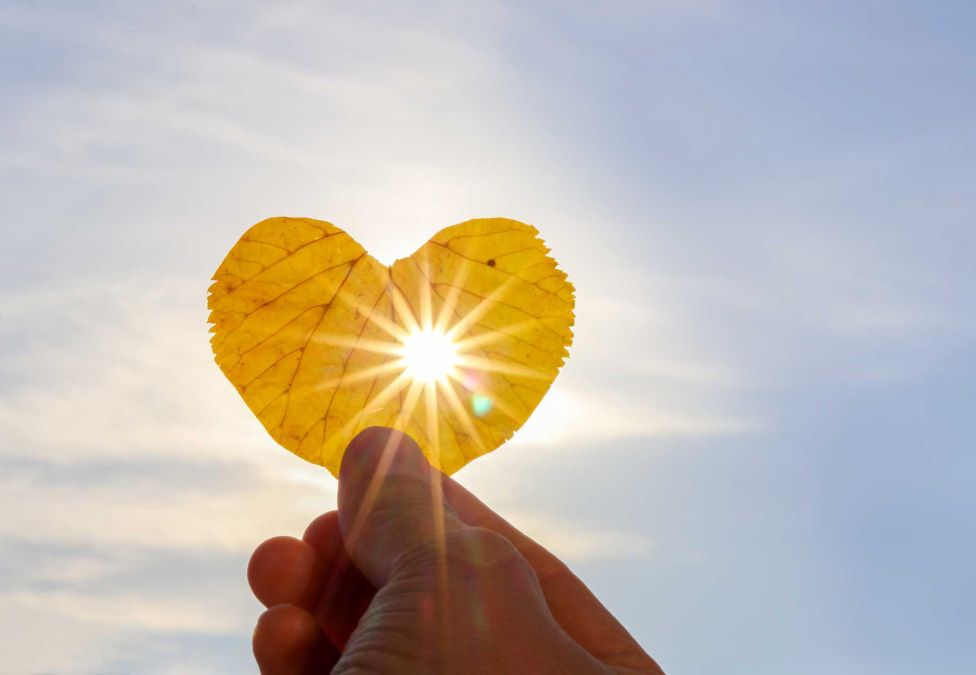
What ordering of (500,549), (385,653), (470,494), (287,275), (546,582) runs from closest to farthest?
(385,653) → (500,549) → (287,275) → (546,582) → (470,494)

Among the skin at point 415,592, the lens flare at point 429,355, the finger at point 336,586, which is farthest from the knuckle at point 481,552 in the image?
the finger at point 336,586

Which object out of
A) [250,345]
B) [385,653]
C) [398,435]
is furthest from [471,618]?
[250,345]

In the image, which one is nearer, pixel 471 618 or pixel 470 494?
pixel 471 618

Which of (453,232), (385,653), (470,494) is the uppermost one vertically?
(453,232)

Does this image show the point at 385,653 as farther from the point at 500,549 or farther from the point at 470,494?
the point at 470,494

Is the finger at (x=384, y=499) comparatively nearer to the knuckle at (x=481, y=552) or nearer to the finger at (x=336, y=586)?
the knuckle at (x=481, y=552)

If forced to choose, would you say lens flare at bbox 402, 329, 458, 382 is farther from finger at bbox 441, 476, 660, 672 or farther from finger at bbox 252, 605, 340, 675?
finger at bbox 252, 605, 340, 675
